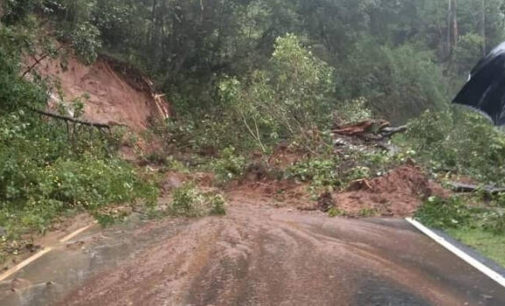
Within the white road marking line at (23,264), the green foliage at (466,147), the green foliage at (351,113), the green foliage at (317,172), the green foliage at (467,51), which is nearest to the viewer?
the white road marking line at (23,264)

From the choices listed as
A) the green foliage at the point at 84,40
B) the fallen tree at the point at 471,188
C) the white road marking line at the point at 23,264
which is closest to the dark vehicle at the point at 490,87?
the fallen tree at the point at 471,188

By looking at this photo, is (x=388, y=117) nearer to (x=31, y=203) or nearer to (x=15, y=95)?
(x=15, y=95)

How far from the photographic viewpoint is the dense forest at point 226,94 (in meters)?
13.5

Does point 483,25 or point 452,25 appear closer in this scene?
point 483,25

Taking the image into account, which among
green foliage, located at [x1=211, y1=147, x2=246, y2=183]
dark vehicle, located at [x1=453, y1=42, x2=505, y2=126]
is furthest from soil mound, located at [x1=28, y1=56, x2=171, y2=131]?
dark vehicle, located at [x1=453, y1=42, x2=505, y2=126]

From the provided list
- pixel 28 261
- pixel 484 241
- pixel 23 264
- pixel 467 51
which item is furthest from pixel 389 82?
pixel 23 264

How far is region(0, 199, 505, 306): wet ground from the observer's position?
6.70 meters

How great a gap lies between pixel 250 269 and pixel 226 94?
566 inches

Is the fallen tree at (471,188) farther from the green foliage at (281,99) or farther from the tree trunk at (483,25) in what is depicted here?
the tree trunk at (483,25)

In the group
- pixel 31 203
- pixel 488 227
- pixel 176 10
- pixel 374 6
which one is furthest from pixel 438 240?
pixel 374 6

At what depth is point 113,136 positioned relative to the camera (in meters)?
18.3

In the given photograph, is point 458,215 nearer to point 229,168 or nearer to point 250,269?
point 250,269

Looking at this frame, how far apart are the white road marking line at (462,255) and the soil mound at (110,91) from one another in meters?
12.9

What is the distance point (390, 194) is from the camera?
14.2 meters
